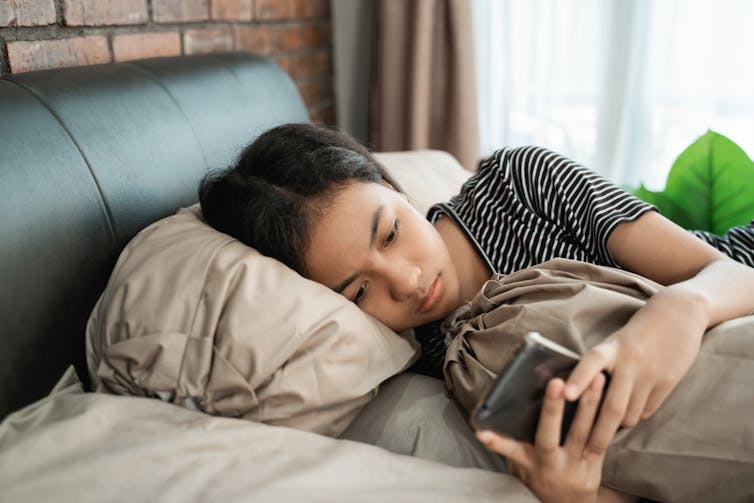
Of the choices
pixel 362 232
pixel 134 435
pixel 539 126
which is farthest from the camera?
pixel 539 126

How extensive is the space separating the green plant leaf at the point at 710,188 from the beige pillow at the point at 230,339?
82cm

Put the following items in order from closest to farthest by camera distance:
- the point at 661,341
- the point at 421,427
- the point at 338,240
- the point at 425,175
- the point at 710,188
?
the point at 661,341 → the point at 421,427 → the point at 338,240 → the point at 710,188 → the point at 425,175

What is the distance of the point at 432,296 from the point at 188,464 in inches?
18.3

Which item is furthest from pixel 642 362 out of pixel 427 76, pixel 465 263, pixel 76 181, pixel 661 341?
pixel 427 76

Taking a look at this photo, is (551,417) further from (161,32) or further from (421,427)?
(161,32)

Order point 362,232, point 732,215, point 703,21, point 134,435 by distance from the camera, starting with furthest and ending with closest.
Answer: point 703,21
point 732,215
point 362,232
point 134,435

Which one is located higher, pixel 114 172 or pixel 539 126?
pixel 114 172

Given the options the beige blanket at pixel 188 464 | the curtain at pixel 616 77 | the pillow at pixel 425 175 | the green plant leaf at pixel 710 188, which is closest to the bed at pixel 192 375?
the beige blanket at pixel 188 464

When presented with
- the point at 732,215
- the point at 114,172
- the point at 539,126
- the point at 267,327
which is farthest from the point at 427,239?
the point at 539,126

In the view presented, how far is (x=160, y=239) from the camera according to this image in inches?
33.0

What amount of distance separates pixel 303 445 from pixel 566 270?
38 centimetres

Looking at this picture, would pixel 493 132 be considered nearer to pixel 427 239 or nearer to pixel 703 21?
pixel 703 21

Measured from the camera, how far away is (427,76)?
7.81ft

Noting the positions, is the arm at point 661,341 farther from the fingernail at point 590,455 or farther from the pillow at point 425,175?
the pillow at point 425,175
